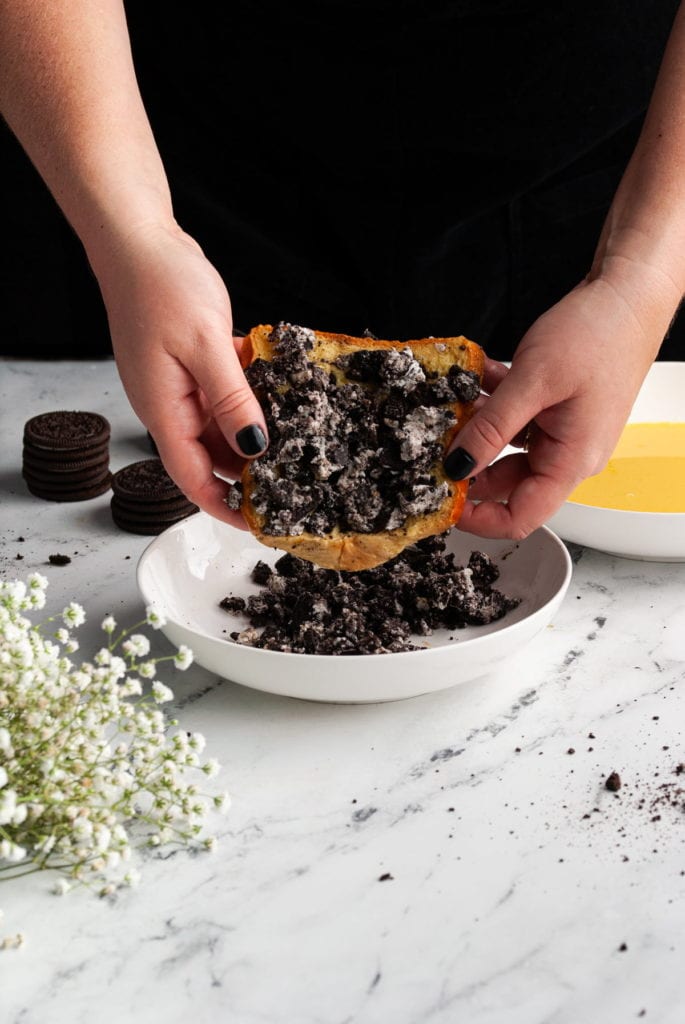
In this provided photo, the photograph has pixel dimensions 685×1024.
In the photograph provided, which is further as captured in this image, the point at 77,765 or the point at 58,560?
the point at 58,560

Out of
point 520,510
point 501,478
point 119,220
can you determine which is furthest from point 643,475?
point 119,220

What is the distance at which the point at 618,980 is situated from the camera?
106cm

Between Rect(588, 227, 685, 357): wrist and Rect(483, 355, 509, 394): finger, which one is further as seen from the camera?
Rect(483, 355, 509, 394): finger

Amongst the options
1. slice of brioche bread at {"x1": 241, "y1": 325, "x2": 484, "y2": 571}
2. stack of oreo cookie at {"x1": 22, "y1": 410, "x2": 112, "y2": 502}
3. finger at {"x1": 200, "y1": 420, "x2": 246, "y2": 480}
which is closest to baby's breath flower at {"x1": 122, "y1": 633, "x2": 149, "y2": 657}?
slice of brioche bread at {"x1": 241, "y1": 325, "x2": 484, "y2": 571}

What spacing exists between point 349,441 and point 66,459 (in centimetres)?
72

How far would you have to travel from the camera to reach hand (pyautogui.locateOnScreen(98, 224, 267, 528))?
1335mm

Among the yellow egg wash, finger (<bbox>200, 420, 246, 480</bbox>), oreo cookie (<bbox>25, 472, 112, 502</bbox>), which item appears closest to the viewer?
finger (<bbox>200, 420, 246, 480</bbox>)

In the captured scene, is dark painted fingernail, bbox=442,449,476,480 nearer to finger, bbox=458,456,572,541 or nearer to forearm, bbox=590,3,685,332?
finger, bbox=458,456,572,541

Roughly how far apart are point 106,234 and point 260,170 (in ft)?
2.87

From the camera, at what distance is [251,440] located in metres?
1.36

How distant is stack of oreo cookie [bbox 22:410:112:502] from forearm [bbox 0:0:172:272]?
57 cm

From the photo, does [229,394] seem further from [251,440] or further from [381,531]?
[381,531]

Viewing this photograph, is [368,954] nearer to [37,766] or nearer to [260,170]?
[37,766]

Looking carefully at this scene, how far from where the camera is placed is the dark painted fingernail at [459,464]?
140 centimetres
